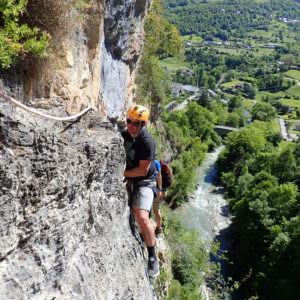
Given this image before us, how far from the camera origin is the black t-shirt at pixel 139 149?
5.32 metres

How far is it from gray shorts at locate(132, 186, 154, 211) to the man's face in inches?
48.9

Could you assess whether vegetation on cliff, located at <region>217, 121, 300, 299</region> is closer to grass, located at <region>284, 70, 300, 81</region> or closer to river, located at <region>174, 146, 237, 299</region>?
river, located at <region>174, 146, 237, 299</region>

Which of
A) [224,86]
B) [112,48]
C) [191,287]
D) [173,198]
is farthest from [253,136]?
[224,86]

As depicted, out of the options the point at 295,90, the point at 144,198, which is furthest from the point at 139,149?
the point at 295,90

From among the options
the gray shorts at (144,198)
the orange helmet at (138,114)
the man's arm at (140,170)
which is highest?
the orange helmet at (138,114)

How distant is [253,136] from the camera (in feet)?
160

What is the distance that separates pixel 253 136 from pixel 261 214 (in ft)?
85.3

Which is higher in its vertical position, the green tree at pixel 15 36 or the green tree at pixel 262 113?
the green tree at pixel 15 36

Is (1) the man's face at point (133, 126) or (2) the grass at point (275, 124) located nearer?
(1) the man's face at point (133, 126)

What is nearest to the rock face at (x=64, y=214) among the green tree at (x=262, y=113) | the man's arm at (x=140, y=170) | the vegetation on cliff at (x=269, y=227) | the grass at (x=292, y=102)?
the man's arm at (x=140, y=170)

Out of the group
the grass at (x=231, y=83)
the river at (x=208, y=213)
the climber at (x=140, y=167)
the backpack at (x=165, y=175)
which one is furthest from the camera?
the grass at (x=231, y=83)

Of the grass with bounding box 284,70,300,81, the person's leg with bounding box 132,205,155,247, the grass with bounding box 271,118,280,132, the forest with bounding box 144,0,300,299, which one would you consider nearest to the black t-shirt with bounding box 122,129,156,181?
the person's leg with bounding box 132,205,155,247

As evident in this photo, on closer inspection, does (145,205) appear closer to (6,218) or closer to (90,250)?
(90,250)

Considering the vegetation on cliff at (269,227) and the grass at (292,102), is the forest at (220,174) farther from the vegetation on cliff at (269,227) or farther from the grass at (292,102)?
the grass at (292,102)
